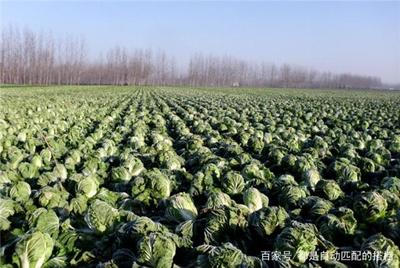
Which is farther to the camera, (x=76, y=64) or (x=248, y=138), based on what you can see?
(x=76, y=64)

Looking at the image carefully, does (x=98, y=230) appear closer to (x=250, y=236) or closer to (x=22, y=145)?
(x=250, y=236)

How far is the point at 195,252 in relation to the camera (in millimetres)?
3121

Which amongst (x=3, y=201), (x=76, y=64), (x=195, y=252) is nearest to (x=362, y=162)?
(x=195, y=252)

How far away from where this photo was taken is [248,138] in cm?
911

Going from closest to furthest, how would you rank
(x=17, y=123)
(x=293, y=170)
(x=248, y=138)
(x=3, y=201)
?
(x=3, y=201), (x=293, y=170), (x=248, y=138), (x=17, y=123)

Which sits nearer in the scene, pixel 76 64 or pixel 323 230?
pixel 323 230

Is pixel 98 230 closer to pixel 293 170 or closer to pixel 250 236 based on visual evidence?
pixel 250 236

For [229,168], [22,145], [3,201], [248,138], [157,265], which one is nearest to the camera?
[157,265]

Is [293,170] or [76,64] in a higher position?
[76,64]

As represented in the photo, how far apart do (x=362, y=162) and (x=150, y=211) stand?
3670 millimetres

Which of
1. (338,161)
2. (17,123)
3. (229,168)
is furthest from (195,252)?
(17,123)

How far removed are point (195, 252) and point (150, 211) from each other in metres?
1.51

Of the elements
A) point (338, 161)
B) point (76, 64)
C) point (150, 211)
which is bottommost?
point (150, 211)

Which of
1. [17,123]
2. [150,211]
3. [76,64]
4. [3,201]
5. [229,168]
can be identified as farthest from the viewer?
[76,64]
